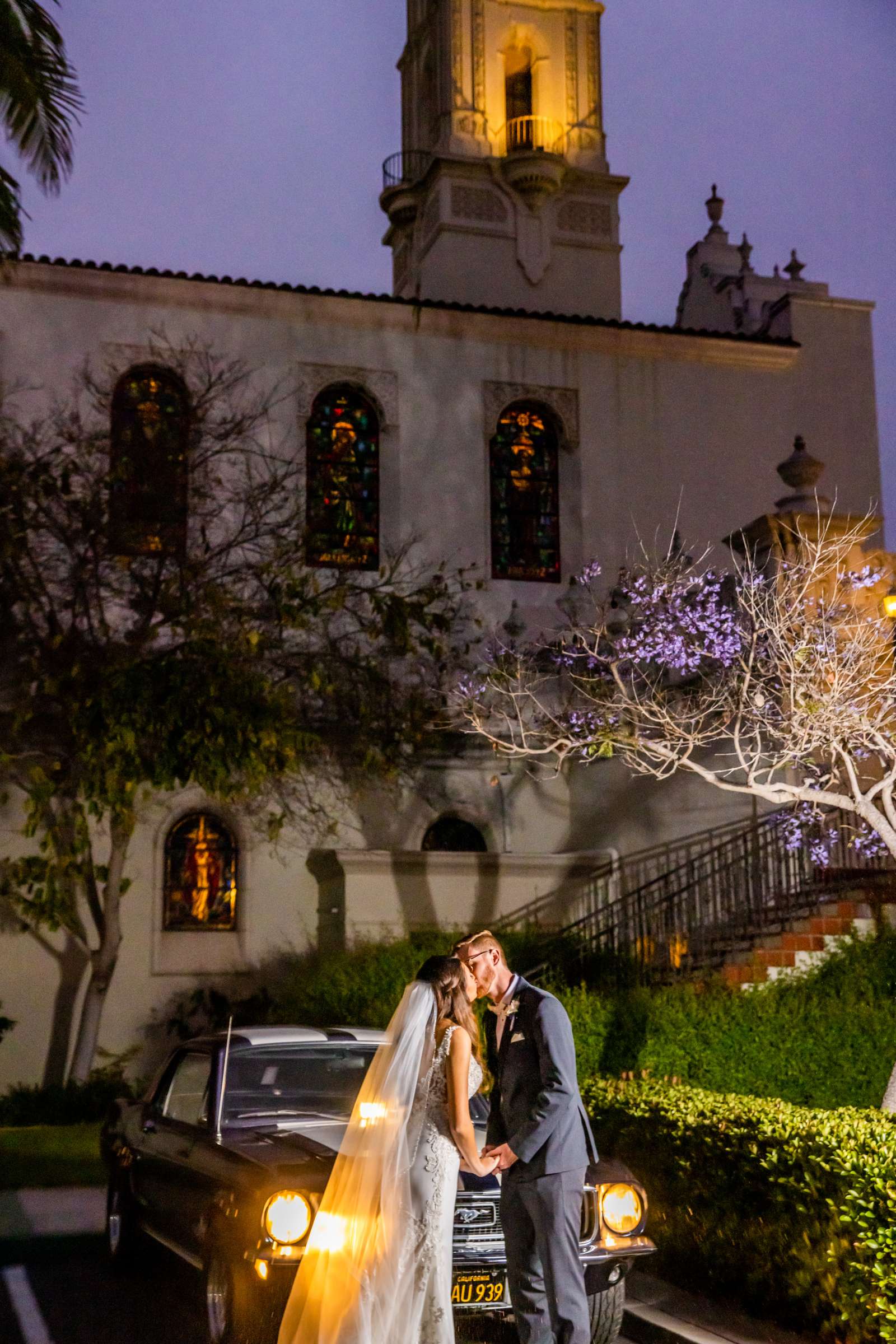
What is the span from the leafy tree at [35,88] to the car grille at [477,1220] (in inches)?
345

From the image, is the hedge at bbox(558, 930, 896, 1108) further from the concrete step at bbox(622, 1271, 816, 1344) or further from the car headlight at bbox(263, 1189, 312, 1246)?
the car headlight at bbox(263, 1189, 312, 1246)

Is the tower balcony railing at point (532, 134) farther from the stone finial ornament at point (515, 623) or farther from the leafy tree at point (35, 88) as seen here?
the leafy tree at point (35, 88)

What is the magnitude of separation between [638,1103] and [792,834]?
699 cm

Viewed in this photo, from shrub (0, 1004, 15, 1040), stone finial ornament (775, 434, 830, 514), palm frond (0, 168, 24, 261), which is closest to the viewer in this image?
palm frond (0, 168, 24, 261)

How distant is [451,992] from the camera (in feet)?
18.1

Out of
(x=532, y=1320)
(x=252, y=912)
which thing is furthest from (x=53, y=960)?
(x=532, y=1320)

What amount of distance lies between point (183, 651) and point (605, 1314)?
1086cm

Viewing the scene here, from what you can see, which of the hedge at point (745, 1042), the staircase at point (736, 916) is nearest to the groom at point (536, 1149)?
the hedge at point (745, 1042)

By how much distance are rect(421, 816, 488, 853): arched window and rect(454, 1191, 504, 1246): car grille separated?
1402 cm

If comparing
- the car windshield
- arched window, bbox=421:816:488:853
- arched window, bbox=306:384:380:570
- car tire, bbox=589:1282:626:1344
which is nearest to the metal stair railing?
arched window, bbox=421:816:488:853

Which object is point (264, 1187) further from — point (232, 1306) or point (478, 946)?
point (478, 946)

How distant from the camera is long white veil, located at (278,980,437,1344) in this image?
518 cm

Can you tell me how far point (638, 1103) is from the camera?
28.8ft

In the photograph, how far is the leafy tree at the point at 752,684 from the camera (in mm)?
11992
